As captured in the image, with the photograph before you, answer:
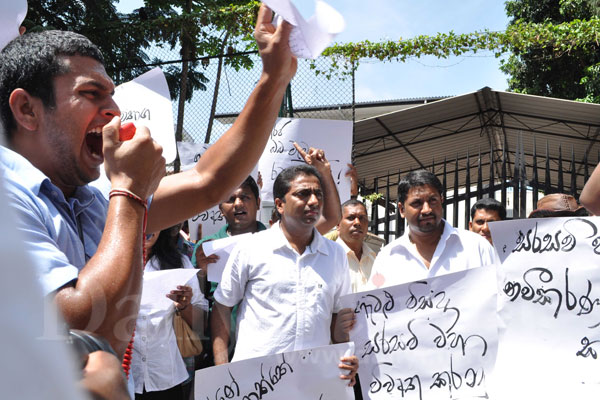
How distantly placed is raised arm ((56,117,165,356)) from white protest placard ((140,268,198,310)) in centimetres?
184

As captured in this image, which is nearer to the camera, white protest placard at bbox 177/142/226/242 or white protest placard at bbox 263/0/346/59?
white protest placard at bbox 263/0/346/59

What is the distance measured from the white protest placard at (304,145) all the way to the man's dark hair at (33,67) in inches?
135

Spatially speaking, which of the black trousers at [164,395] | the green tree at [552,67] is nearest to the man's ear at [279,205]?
the black trousers at [164,395]

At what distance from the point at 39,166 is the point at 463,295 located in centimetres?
198

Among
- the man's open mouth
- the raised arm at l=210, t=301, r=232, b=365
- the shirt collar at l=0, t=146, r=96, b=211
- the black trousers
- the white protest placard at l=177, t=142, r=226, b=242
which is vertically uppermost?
the white protest placard at l=177, t=142, r=226, b=242

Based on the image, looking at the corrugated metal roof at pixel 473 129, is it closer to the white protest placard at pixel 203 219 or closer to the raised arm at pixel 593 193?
the white protest placard at pixel 203 219

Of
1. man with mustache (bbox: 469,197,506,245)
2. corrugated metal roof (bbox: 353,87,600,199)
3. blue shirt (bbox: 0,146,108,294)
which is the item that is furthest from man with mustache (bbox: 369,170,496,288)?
corrugated metal roof (bbox: 353,87,600,199)

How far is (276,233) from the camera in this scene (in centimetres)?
312

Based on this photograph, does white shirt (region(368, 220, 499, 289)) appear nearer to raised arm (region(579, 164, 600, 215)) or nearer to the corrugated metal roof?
raised arm (region(579, 164, 600, 215))

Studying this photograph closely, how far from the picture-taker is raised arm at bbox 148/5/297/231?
60.3 inches

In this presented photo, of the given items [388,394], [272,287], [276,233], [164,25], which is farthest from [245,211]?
[164,25]

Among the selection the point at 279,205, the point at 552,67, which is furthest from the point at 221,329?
the point at 552,67

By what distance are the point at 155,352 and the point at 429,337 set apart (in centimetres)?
146

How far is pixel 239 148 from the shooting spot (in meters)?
1.53
